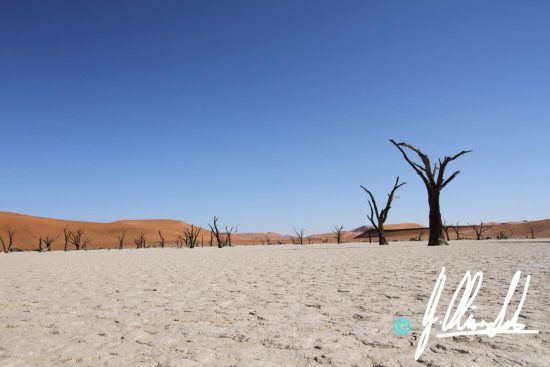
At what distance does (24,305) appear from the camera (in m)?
5.34

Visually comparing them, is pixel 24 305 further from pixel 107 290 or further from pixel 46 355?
pixel 46 355

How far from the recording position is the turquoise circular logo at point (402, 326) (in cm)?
334

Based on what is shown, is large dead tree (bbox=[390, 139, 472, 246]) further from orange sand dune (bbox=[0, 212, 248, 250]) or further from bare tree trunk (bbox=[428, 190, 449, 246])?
orange sand dune (bbox=[0, 212, 248, 250])

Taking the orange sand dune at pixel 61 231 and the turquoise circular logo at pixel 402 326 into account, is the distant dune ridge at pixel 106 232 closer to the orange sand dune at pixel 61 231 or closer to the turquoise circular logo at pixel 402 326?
the orange sand dune at pixel 61 231

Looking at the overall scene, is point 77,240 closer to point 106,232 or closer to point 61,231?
point 61,231

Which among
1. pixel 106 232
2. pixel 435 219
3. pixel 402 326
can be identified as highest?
pixel 106 232

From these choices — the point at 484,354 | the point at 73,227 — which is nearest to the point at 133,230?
the point at 73,227

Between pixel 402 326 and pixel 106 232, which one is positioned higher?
pixel 106 232

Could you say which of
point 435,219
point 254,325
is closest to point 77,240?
point 435,219

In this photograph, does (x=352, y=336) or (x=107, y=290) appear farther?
(x=107, y=290)

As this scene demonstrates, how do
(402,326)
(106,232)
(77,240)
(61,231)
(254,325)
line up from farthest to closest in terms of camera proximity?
1. (106,232)
2. (61,231)
3. (77,240)
4. (254,325)
5. (402,326)

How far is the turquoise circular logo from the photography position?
334cm

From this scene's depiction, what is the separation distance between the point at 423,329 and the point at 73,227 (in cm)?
8861

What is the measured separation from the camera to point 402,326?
3.55 metres
